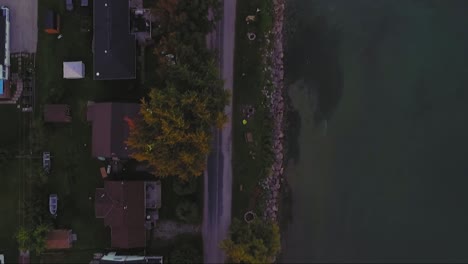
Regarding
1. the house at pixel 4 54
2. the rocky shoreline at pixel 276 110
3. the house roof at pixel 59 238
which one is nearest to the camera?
the house roof at pixel 59 238

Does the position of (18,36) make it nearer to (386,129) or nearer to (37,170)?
(37,170)

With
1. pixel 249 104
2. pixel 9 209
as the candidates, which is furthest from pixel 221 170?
pixel 9 209

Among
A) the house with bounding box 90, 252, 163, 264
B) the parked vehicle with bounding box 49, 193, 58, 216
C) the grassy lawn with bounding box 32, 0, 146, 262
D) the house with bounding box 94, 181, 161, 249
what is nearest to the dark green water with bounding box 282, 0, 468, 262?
the house with bounding box 90, 252, 163, 264

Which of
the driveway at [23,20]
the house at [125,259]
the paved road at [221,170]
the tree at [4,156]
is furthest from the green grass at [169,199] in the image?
the driveway at [23,20]

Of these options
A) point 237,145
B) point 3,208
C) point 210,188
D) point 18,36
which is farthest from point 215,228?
point 18,36

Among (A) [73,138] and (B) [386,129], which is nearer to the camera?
(A) [73,138]

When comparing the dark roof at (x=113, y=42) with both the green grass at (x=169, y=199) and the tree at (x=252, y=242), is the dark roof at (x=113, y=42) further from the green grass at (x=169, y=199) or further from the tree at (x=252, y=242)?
the tree at (x=252, y=242)
